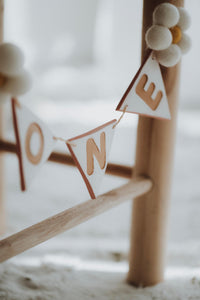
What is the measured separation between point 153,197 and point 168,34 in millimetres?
257

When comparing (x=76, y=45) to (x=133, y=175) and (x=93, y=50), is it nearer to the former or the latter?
(x=93, y=50)

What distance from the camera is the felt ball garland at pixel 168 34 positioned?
1.59ft

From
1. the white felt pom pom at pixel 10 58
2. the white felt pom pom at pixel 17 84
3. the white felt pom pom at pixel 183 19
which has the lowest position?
the white felt pom pom at pixel 17 84

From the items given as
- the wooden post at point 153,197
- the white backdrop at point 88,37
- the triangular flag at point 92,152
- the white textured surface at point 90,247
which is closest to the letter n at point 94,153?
the triangular flag at point 92,152

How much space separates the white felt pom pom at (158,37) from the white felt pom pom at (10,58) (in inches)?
6.8

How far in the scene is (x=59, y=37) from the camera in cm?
302

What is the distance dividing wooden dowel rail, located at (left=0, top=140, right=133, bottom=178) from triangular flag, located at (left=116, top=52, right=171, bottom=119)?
0.16m

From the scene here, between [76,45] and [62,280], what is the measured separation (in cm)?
272

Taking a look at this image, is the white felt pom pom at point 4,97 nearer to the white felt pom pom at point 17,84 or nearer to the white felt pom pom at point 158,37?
the white felt pom pom at point 17,84

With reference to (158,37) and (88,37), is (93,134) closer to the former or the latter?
(158,37)

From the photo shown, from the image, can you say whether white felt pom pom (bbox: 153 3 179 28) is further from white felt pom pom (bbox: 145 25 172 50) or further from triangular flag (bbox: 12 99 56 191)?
triangular flag (bbox: 12 99 56 191)

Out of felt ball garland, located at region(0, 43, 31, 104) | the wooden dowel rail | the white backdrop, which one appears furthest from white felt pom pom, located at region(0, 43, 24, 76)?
the white backdrop

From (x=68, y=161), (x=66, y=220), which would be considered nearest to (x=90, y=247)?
(x=68, y=161)

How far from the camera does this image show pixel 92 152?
47cm
